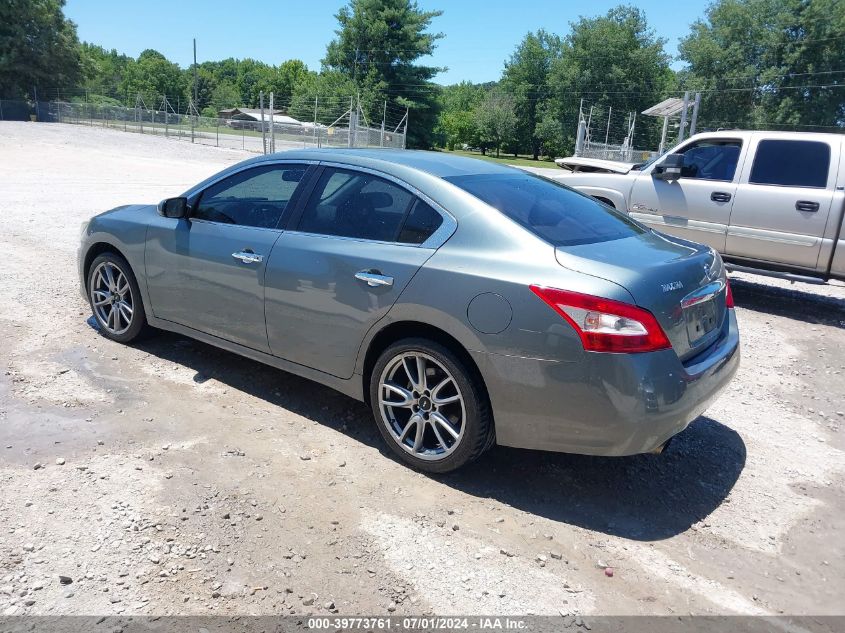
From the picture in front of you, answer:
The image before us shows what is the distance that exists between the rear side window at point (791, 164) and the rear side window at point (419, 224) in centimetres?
573

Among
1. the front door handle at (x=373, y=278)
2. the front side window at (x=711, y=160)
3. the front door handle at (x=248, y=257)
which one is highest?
the front side window at (x=711, y=160)

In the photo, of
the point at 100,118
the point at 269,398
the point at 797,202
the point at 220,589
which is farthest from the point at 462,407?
the point at 100,118

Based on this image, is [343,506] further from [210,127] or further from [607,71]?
[607,71]

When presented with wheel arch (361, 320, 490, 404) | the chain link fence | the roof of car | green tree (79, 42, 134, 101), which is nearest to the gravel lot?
wheel arch (361, 320, 490, 404)

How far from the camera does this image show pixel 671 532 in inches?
127

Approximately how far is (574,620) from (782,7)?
212ft

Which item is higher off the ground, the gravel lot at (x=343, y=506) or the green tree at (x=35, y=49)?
the green tree at (x=35, y=49)

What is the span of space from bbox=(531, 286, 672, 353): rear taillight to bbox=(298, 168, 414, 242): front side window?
1144mm

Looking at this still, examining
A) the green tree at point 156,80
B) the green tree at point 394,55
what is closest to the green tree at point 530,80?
the green tree at point 394,55

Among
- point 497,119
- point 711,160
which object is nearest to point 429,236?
point 711,160

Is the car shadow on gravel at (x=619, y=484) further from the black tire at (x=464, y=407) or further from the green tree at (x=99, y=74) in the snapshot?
the green tree at (x=99, y=74)

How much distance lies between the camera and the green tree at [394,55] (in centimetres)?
5906

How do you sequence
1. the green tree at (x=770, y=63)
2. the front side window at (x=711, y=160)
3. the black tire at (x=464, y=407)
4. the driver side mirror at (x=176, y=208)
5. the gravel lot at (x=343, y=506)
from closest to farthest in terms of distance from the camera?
1. the gravel lot at (x=343, y=506)
2. the black tire at (x=464, y=407)
3. the driver side mirror at (x=176, y=208)
4. the front side window at (x=711, y=160)
5. the green tree at (x=770, y=63)

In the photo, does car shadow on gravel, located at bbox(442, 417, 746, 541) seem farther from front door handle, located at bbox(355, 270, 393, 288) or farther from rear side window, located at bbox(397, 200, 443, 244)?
rear side window, located at bbox(397, 200, 443, 244)
